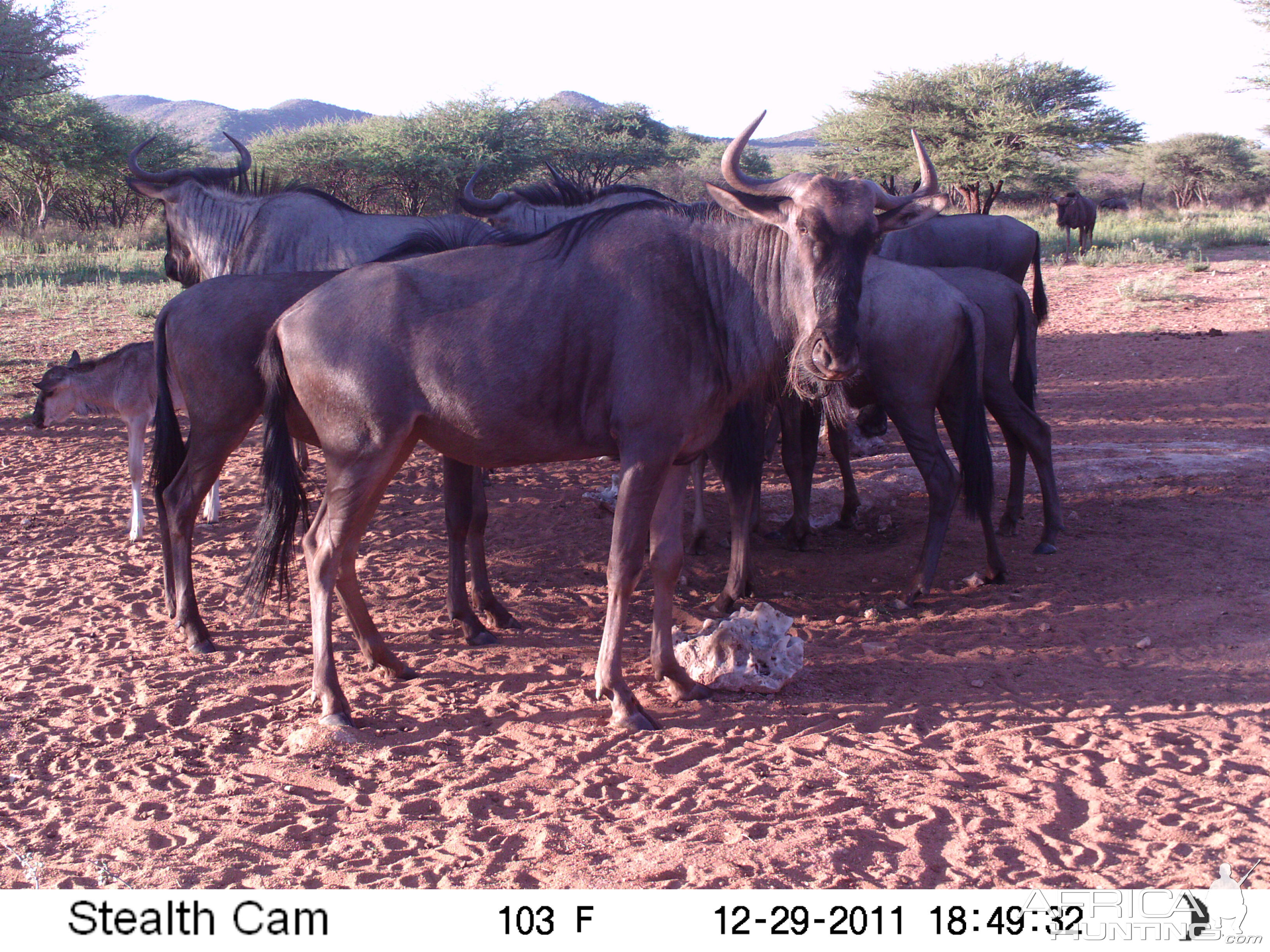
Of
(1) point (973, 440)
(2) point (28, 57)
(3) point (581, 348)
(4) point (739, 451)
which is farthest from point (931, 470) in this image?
(2) point (28, 57)

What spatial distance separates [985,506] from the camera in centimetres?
577

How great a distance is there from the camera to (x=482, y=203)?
760cm

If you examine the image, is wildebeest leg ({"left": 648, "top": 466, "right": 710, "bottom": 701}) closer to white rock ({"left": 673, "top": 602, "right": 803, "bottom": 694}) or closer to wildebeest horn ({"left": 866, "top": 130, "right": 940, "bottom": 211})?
white rock ({"left": 673, "top": 602, "right": 803, "bottom": 694})

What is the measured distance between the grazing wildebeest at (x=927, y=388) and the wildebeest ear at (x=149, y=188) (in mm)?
4847

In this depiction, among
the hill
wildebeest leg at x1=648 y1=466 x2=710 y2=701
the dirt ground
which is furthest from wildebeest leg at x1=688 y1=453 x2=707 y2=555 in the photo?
the hill

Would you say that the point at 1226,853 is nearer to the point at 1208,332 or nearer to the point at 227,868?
the point at 227,868

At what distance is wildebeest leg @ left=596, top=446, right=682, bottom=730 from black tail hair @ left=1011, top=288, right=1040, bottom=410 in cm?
385

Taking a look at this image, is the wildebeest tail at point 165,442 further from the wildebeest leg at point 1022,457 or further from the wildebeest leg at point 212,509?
the wildebeest leg at point 1022,457

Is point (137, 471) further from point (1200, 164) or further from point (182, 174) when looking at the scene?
point (1200, 164)

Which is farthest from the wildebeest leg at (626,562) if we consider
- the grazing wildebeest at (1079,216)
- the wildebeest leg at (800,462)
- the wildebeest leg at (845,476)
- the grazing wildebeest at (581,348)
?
the grazing wildebeest at (1079,216)

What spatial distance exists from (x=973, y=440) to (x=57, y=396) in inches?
271
